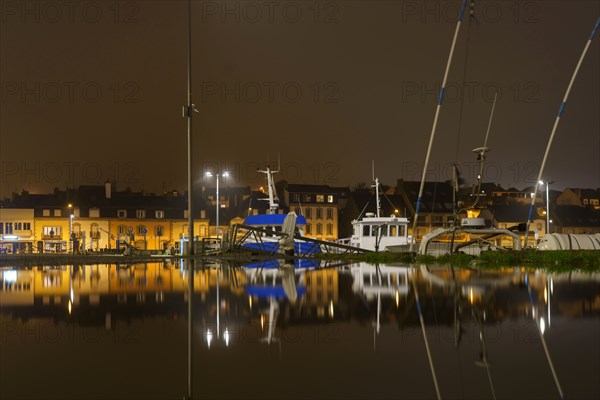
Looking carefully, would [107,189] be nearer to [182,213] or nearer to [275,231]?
[182,213]

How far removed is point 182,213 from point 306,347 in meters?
119

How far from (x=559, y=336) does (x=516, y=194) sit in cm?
14333

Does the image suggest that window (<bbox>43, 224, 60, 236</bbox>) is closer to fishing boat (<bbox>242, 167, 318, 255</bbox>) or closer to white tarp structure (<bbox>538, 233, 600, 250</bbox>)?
fishing boat (<bbox>242, 167, 318, 255</bbox>)

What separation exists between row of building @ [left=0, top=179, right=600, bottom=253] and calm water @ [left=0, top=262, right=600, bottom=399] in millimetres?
105049

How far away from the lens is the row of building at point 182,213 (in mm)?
116125

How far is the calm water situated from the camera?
4.14m

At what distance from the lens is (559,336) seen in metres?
6.12

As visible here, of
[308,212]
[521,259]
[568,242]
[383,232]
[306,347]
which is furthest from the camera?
[308,212]

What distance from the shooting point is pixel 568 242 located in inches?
1198

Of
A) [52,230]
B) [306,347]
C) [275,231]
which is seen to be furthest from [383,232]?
[52,230]

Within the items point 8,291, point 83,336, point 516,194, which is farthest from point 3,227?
point 83,336

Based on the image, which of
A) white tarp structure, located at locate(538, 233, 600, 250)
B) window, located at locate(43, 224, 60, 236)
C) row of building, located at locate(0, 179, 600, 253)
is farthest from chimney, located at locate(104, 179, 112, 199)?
white tarp structure, located at locate(538, 233, 600, 250)

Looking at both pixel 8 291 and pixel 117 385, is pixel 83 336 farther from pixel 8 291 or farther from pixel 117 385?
pixel 8 291

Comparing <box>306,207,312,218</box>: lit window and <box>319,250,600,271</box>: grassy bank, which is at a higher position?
<box>306,207,312,218</box>: lit window
